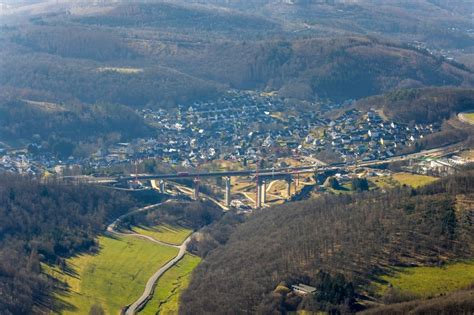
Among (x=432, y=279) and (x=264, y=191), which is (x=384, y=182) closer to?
(x=264, y=191)

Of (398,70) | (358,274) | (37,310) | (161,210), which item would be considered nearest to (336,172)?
(161,210)

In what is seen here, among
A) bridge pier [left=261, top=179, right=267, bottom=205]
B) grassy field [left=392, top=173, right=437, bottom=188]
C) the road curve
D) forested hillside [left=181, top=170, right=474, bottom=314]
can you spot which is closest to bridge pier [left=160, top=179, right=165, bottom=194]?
bridge pier [left=261, top=179, right=267, bottom=205]

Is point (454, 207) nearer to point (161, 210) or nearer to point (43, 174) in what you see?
point (161, 210)

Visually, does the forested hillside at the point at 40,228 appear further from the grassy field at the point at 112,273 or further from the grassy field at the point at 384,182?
the grassy field at the point at 384,182

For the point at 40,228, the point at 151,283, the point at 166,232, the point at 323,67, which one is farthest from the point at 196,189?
the point at 323,67

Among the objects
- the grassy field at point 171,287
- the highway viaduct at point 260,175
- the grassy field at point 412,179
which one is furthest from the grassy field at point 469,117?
the grassy field at point 171,287

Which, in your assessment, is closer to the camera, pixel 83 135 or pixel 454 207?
pixel 454 207
